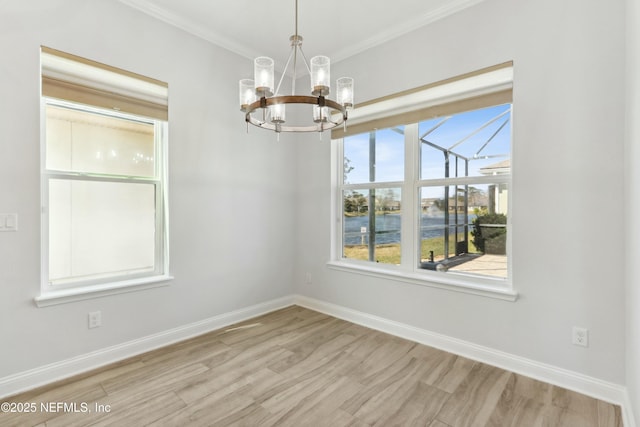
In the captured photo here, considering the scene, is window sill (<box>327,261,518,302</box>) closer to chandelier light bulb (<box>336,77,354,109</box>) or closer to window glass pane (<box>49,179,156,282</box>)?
chandelier light bulb (<box>336,77,354,109</box>)

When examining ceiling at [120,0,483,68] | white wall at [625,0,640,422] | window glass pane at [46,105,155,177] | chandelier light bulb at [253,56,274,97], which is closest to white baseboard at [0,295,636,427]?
white wall at [625,0,640,422]

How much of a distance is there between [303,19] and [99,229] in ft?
8.13

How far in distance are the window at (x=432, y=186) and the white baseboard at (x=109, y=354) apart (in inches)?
51.7

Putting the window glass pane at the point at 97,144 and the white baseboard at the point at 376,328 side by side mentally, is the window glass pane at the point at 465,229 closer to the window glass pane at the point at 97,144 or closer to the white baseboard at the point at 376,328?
the white baseboard at the point at 376,328

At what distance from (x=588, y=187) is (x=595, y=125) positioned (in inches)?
15.9

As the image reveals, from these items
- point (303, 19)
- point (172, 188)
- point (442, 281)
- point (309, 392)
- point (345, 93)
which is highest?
point (303, 19)

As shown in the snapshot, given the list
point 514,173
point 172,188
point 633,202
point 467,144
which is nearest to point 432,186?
point 467,144

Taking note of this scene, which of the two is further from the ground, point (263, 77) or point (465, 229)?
point (263, 77)

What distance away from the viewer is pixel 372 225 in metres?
3.41

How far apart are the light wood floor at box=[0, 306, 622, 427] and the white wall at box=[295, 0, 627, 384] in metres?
0.33

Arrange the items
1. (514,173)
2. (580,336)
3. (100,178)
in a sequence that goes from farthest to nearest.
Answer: (100,178)
(514,173)
(580,336)

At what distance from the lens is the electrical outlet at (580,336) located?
6.77 feet

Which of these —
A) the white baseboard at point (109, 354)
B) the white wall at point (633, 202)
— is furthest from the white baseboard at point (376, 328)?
the white wall at point (633, 202)

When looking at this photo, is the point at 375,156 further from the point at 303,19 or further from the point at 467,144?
the point at 303,19
